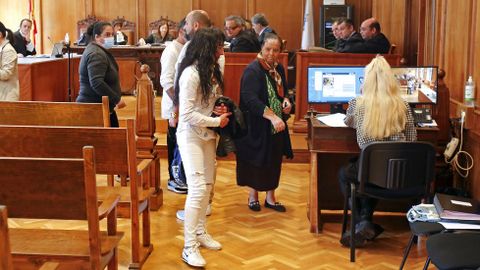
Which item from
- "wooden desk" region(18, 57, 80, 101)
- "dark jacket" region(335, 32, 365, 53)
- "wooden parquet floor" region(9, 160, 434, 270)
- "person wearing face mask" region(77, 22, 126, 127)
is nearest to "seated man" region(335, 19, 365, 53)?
"dark jacket" region(335, 32, 365, 53)

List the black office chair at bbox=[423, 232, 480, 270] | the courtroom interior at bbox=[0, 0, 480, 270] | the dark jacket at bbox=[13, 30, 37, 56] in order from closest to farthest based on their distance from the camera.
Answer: the black office chair at bbox=[423, 232, 480, 270] < the courtroom interior at bbox=[0, 0, 480, 270] < the dark jacket at bbox=[13, 30, 37, 56]

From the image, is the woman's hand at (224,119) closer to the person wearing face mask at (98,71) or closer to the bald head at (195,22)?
the bald head at (195,22)

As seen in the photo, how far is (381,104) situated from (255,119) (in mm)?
1173

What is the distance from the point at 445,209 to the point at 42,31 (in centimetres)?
1139

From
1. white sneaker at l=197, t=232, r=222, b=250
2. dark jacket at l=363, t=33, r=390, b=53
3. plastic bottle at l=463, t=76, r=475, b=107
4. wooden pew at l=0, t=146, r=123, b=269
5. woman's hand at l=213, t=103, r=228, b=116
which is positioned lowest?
white sneaker at l=197, t=232, r=222, b=250

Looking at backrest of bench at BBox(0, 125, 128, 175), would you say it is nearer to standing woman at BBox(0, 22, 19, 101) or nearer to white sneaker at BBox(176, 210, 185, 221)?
white sneaker at BBox(176, 210, 185, 221)

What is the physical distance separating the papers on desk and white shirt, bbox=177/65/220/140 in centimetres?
98

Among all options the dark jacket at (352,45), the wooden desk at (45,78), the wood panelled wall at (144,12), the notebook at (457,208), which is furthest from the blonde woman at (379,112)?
the wood panelled wall at (144,12)

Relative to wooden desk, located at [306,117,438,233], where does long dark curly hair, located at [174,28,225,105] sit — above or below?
above

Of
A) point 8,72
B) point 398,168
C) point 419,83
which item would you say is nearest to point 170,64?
point 8,72

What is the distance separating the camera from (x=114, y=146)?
11.3 feet

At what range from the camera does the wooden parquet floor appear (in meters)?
4.14

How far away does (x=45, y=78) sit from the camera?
7.76 meters

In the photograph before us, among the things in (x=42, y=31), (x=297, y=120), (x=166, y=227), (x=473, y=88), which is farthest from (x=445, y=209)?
(x=42, y=31)
